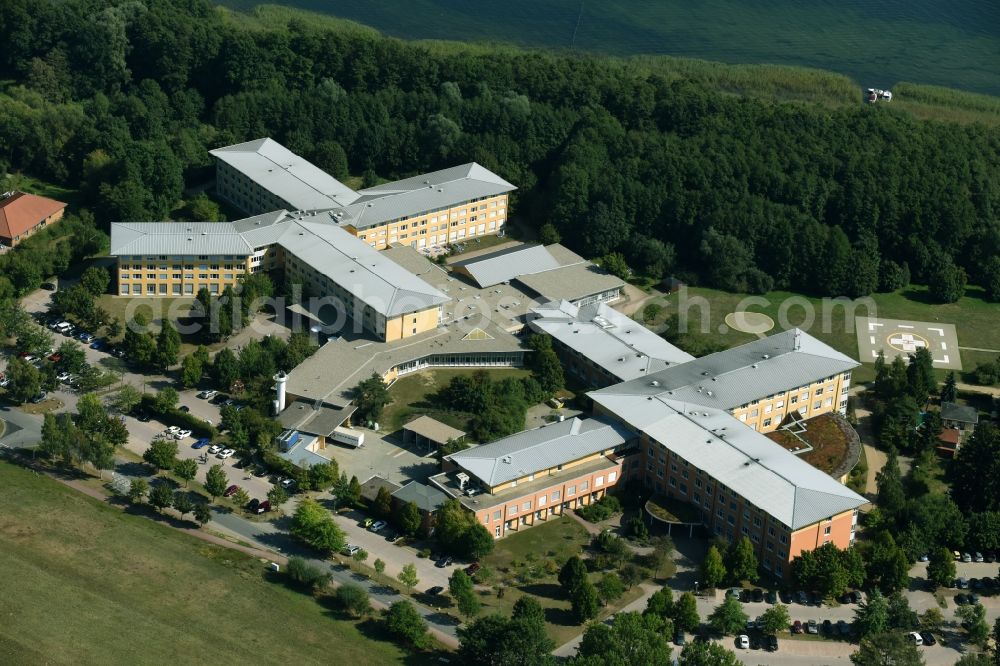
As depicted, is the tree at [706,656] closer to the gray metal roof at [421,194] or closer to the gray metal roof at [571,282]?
the gray metal roof at [571,282]

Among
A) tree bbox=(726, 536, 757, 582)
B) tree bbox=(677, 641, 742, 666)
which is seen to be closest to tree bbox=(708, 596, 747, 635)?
tree bbox=(677, 641, 742, 666)

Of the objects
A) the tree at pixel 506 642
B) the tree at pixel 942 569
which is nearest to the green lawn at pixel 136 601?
the tree at pixel 506 642

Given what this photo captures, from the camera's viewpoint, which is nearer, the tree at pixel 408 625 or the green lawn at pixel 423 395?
the tree at pixel 408 625

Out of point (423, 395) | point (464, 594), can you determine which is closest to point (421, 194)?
point (423, 395)

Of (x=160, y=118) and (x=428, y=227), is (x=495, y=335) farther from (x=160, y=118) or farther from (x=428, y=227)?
(x=160, y=118)

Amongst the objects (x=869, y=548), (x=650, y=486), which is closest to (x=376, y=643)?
(x=650, y=486)

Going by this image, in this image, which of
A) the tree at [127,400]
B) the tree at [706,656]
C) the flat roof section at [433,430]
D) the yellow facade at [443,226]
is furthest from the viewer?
the yellow facade at [443,226]

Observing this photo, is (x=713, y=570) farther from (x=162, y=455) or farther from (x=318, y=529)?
(x=162, y=455)
